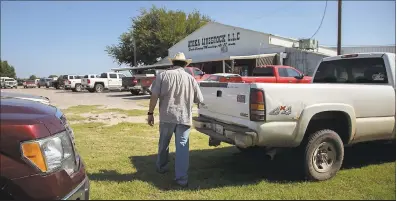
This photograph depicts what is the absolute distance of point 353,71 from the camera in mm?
6297

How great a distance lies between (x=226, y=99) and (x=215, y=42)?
2728 cm

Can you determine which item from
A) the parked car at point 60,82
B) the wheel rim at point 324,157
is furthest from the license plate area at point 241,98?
the parked car at point 60,82

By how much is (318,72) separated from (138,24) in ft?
135

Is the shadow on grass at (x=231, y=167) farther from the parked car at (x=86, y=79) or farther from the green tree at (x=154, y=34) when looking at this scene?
the green tree at (x=154, y=34)

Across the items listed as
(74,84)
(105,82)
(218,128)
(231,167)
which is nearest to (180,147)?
(218,128)

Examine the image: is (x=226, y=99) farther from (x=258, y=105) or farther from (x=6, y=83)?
(x=6, y=83)

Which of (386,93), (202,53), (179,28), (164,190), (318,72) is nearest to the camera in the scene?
(164,190)

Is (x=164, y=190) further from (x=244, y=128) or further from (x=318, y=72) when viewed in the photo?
(x=318, y=72)

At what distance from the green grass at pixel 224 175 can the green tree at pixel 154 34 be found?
36.9 metres

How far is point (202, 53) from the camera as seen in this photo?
109ft

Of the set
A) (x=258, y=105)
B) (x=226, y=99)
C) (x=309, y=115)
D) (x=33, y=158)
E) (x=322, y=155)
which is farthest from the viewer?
(x=226, y=99)

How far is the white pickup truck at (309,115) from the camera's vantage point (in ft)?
14.8

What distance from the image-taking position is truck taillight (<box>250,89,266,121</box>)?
4445 mm

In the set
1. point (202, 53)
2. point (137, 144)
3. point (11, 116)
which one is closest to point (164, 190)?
point (11, 116)
